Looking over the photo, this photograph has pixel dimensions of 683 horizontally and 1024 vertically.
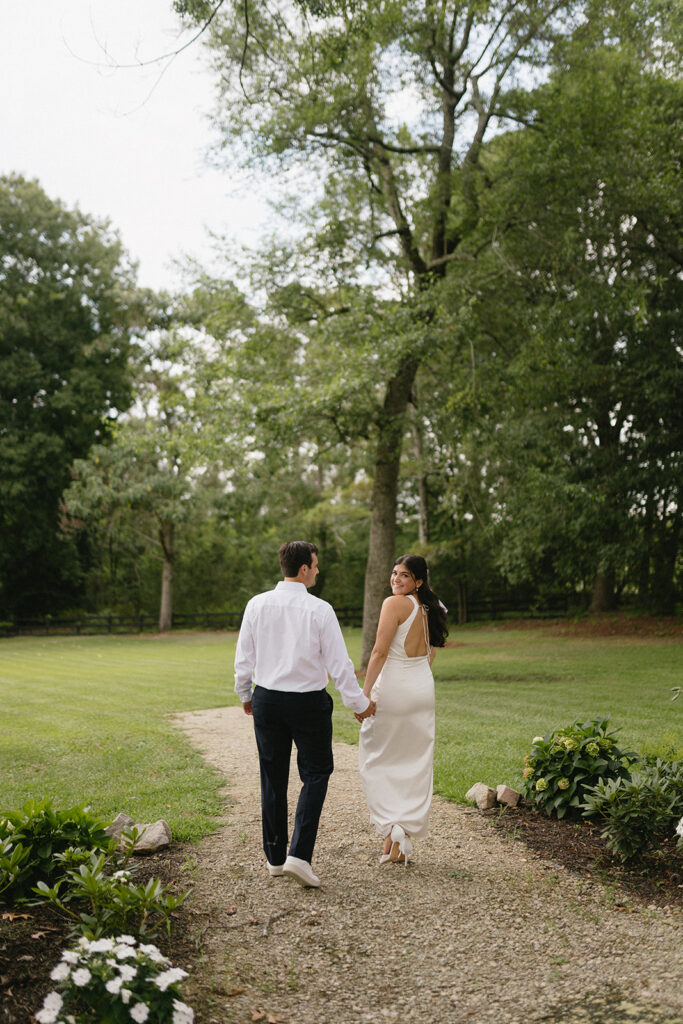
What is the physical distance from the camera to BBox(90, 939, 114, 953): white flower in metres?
2.73

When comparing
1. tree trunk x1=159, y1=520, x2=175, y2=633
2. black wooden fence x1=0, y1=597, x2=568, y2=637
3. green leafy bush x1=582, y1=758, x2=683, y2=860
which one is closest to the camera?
green leafy bush x1=582, y1=758, x2=683, y2=860

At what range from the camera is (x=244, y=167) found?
1466 cm

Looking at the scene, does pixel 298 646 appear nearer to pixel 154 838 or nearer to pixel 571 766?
pixel 154 838

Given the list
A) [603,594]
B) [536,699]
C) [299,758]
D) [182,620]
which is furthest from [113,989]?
[182,620]

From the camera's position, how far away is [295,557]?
14.5 ft

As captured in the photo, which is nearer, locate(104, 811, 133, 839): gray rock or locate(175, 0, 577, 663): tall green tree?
locate(104, 811, 133, 839): gray rock

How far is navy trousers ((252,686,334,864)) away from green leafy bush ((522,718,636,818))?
76.3 inches

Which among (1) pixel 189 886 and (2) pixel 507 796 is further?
(2) pixel 507 796

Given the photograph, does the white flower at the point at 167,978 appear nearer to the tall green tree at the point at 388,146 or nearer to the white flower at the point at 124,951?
the white flower at the point at 124,951

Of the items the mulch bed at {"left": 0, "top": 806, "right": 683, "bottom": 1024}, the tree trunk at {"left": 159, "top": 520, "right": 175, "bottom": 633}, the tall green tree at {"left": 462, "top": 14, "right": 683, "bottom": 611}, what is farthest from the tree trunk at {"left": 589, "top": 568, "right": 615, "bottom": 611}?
the mulch bed at {"left": 0, "top": 806, "right": 683, "bottom": 1024}

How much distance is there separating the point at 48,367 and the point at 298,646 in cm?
3095

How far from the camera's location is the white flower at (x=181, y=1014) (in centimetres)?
267

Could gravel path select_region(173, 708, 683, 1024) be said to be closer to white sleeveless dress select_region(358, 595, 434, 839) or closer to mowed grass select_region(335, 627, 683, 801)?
white sleeveless dress select_region(358, 595, 434, 839)

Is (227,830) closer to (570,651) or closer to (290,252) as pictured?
(290,252)
